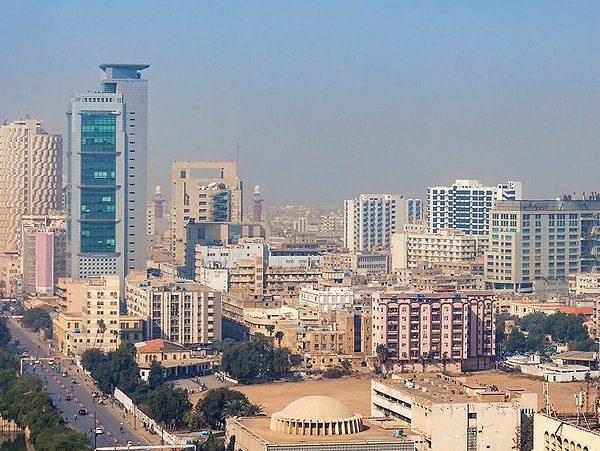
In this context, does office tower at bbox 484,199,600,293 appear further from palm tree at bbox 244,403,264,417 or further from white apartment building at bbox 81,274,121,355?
palm tree at bbox 244,403,264,417

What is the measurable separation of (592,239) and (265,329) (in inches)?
690

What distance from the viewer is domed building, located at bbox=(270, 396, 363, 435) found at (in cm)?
2189

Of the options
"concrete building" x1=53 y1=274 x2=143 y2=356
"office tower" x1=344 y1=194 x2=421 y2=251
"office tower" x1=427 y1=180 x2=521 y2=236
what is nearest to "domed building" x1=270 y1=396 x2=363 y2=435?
"concrete building" x1=53 y1=274 x2=143 y2=356

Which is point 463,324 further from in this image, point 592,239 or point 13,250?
point 13,250

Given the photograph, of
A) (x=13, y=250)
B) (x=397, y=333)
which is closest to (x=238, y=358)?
(x=397, y=333)

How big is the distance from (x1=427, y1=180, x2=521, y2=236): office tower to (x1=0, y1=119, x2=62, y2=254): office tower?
1686 centimetres

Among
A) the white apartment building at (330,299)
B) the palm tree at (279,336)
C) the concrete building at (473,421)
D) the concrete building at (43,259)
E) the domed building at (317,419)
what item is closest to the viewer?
the domed building at (317,419)

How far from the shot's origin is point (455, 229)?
60125mm

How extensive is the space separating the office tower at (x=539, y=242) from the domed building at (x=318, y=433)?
100ft

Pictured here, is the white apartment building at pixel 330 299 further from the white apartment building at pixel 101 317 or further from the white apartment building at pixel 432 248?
the white apartment building at pixel 432 248

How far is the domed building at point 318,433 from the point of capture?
69.6 ft

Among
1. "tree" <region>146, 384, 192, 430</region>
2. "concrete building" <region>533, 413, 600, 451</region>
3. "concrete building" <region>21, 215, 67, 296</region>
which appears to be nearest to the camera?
"concrete building" <region>533, 413, 600, 451</region>

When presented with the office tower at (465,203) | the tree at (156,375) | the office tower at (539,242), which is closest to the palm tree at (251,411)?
the tree at (156,375)

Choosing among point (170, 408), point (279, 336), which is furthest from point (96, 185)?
point (170, 408)
